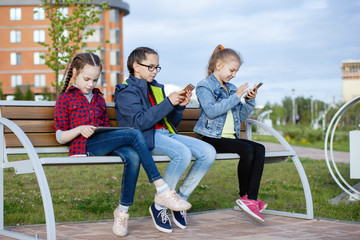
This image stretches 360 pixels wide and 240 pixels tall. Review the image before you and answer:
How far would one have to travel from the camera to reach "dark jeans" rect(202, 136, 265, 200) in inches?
153

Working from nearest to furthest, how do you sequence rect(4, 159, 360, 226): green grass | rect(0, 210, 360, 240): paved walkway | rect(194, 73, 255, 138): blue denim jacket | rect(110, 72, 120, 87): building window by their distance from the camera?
rect(0, 210, 360, 240): paved walkway
rect(194, 73, 255, 138): blue denim jacket
rect(4, 159, 360, 226): green grass
rect(110, 72, 120, 87): building window

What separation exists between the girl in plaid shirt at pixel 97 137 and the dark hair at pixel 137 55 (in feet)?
0.99

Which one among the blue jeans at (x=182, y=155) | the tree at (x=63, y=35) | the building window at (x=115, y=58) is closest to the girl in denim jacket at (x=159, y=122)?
the blue jeans at (x=182, y=155)

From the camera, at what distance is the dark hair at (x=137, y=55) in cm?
389

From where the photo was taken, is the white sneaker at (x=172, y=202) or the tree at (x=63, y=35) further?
the tree at (x=63, y=35)

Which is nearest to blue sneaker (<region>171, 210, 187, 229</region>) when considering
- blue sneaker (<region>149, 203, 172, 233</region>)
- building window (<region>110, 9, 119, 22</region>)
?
blue sneaker (<region>149, 203, 172, 233</region>)

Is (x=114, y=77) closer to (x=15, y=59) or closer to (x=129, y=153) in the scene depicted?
(x=15, y=59)

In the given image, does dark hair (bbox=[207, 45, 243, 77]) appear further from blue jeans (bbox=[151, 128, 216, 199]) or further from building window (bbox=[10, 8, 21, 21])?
building window (bbox=[10, 8, 21, 21])

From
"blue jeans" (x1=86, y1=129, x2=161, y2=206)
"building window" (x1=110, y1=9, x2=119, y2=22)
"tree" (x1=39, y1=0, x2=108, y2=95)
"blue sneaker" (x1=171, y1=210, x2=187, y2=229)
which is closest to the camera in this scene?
"blue jeans" (x1=86, y1=129, x2=161, y2=206)

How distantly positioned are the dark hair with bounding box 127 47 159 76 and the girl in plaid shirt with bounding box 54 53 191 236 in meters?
0.30

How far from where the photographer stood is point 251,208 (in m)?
3.76

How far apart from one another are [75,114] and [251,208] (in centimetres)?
141

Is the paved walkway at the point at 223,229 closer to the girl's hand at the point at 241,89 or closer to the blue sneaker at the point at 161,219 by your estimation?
the blue sneaker at the point at 161,219

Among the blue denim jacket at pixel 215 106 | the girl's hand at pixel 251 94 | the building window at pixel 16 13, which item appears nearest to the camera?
the blue denim jacket at pixel 215 106
